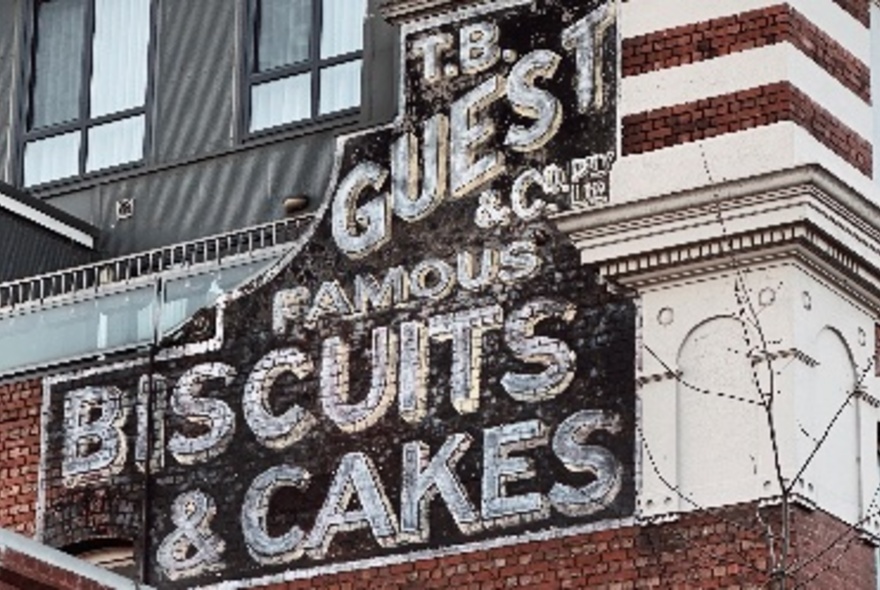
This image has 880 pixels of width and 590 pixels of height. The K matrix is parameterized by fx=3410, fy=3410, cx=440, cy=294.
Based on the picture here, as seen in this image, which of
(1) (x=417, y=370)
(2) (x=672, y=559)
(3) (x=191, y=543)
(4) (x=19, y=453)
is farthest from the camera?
(4) (x=19, y=453)

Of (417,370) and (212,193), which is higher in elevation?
(212,193)

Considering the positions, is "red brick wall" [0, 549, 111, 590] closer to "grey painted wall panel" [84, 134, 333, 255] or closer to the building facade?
the building facade

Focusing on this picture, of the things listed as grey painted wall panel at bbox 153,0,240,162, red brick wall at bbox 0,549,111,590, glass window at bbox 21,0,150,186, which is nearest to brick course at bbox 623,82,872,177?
grey painted wall panel at bbox 153,0,240,162

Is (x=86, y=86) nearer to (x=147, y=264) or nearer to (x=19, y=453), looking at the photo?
(x=147, y=264)

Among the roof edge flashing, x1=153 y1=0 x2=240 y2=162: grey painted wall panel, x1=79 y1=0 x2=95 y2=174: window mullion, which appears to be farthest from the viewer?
x1=79 y1=0 x2=95 y2=174: window mullion

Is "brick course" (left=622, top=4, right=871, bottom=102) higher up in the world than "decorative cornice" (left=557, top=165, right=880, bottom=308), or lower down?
higher up

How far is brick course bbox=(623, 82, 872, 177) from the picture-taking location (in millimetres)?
30594

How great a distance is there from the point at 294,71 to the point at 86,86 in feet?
9.48

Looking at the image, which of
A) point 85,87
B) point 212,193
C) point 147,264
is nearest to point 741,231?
point 212,193

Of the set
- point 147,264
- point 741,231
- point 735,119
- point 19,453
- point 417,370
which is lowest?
point 19,453

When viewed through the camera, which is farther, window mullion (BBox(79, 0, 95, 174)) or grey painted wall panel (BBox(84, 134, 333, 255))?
window mullion (BBox(79, 0, 95, 174))

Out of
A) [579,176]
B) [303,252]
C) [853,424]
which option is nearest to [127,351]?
[303,252]

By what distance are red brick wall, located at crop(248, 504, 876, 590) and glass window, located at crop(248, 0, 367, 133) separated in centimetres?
582

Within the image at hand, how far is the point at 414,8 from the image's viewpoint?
3275 centimetres
